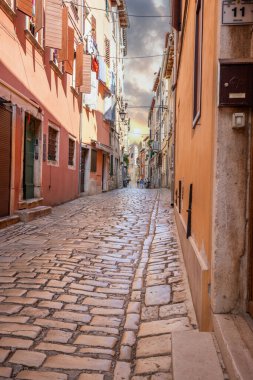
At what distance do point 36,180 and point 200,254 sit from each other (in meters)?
8.39

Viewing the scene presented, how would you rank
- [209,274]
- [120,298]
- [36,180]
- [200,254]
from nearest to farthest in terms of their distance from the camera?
[209,274] < [200,254] < [120,298] < [36,180]

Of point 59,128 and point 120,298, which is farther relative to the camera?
point 59,128

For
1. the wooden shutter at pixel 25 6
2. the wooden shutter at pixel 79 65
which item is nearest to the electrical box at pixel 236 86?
the wooden shutter at pixel 25 6

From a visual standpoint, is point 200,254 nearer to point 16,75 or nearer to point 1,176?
point 1,176

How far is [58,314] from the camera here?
3.38 m

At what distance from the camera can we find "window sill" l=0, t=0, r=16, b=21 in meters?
7.68

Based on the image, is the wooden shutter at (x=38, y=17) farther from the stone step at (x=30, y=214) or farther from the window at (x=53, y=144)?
the stone step at (x=30, y=214)

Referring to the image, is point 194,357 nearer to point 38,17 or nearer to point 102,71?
point 38,17

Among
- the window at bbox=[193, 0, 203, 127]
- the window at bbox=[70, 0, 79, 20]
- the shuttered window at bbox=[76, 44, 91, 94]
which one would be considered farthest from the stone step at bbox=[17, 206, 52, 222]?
the window at bbox=[70, 0, 79, 20]

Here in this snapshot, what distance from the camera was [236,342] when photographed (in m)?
2.15

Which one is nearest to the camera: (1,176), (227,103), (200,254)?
(227,103)

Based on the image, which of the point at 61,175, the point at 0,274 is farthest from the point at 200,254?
the point at 61,175

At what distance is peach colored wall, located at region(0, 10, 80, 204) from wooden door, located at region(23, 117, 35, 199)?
22.7 inches

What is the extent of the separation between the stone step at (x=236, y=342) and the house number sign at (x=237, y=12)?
1.87 m
